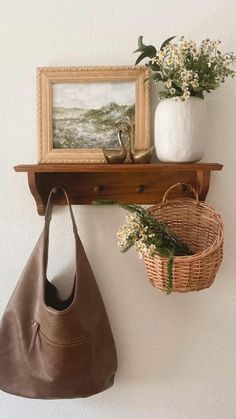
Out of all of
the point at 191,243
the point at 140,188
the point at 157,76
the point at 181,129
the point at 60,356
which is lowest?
the point at 60,356

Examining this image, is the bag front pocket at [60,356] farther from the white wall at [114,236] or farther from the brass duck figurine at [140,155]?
the brass duck figurine at [140,155]

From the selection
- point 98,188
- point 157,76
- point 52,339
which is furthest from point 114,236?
point 157,76

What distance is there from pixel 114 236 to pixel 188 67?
446 mm

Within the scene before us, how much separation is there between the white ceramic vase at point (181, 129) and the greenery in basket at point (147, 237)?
149 mm

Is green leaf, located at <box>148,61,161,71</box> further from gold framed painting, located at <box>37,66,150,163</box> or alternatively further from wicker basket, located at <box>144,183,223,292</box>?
wicker basket, located at <box>144,183,223,292</box>

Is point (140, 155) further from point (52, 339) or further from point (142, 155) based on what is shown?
point (52, 339)

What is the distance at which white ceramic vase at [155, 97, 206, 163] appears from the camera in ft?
2.86

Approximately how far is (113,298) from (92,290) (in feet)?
0.32

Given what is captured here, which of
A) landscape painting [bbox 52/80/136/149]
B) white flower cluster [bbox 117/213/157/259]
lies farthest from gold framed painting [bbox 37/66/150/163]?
white flower cluster [bbox 117/213/157/259]

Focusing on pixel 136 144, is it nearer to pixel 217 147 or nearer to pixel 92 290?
pixel 217 147

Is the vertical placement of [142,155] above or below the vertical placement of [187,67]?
below

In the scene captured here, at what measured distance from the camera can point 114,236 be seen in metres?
1.02

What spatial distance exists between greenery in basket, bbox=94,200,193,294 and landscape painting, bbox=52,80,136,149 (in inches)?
8.0

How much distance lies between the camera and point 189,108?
87cm
